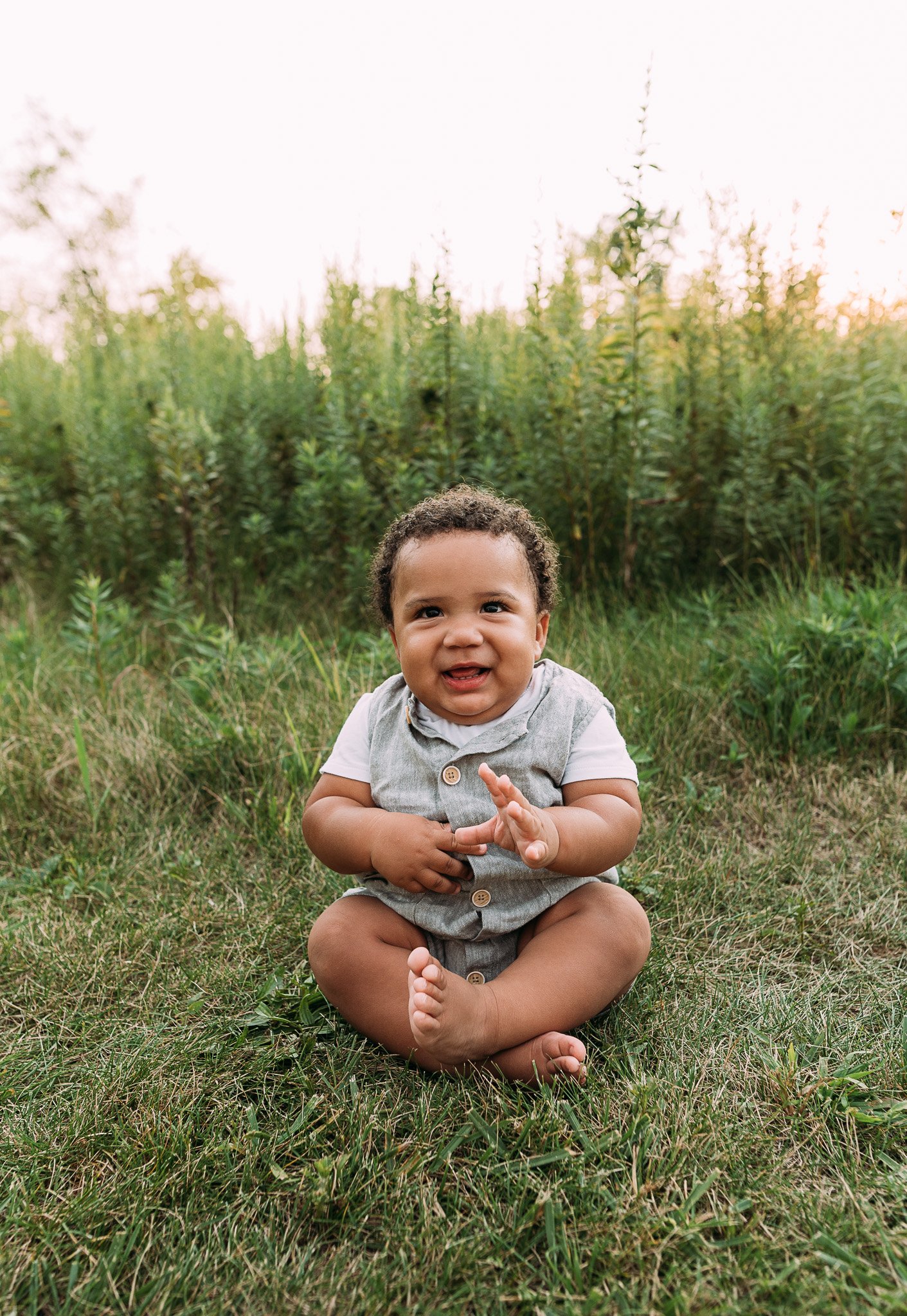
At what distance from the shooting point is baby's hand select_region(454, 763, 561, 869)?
5.02 ft

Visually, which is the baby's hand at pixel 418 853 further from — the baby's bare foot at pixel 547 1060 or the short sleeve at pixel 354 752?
the baby's bare foot at pixel 547 1060

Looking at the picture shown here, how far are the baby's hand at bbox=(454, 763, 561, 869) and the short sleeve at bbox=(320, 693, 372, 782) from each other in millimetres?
390

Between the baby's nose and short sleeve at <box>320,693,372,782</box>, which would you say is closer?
the baby's nose

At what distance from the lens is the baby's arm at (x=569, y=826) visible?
1542 millimetres

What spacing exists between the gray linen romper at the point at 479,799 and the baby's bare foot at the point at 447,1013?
0.16 metres

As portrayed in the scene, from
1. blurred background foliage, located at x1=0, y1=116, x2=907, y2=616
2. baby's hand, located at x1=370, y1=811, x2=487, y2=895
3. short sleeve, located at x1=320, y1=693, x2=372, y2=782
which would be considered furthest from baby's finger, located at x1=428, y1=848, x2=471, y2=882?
blurred background foliage, located at x1=0, y1=116, x2=907, y2=616

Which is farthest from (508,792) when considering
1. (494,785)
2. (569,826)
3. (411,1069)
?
(411,1069)

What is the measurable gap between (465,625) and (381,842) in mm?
445

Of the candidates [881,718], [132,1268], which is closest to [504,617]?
[132,1268]

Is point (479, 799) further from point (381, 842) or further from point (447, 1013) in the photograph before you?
point (447, 1013)

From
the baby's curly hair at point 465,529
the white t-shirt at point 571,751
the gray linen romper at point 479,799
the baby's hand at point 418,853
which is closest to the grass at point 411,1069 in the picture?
the gray linen romper at point 479,799

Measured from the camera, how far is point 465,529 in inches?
72.6

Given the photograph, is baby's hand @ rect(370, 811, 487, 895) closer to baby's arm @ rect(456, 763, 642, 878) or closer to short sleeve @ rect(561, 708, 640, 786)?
baby's arm @ rect(456, 763, 642, 878)

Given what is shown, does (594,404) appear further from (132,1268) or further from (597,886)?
(132,1268)
